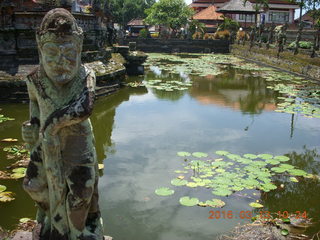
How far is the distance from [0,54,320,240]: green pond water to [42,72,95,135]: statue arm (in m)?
2.00

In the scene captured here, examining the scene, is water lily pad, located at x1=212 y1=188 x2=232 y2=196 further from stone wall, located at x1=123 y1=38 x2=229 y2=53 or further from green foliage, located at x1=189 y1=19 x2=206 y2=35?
green foliage, located at x1=189 y1=19 x2=206 y2=35

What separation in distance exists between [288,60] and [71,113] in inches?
673

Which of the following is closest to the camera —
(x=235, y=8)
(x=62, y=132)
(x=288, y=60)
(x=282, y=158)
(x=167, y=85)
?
(x=62, y=132)

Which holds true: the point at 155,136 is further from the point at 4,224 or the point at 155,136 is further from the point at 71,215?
the point at 71,215

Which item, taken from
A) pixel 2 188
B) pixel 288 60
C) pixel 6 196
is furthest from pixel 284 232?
pixel 288 60

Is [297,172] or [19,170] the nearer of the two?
[19,170]

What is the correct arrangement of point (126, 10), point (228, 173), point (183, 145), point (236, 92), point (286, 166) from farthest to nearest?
1. point (126, 10)
2. point (236, 92)
3. point (183, 145)
4. point (286, 166)
5. point (228, 173)

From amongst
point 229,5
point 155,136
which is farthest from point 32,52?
point 229,5

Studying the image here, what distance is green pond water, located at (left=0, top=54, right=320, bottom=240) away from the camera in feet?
13.7

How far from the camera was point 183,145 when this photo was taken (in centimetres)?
662

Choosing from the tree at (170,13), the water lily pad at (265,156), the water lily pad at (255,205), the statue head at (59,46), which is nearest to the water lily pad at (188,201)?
the water lily pad at (255,205)

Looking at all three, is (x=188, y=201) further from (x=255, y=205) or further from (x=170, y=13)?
(x=170, y=13)
